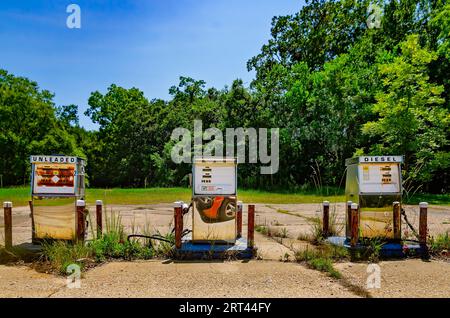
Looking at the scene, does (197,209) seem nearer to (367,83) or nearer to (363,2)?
(367,83)

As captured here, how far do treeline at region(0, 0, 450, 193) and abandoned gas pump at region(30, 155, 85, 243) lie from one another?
721 inches

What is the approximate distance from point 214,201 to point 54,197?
9.94 ft

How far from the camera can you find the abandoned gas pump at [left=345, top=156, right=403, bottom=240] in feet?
27.1

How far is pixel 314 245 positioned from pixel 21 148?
42.5 m

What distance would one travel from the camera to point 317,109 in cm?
3338

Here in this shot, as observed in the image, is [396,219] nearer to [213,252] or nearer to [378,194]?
[378,194]

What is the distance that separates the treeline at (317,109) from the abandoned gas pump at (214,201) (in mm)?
16498

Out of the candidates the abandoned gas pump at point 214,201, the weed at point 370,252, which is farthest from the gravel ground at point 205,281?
the weed at point 370,252

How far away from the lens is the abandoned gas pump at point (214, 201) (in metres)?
8.19

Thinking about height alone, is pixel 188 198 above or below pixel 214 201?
below

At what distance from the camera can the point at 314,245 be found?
9.16 metres

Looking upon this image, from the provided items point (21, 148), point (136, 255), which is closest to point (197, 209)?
point (136, 255)

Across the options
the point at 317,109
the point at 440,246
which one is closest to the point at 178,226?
the point at 440,246

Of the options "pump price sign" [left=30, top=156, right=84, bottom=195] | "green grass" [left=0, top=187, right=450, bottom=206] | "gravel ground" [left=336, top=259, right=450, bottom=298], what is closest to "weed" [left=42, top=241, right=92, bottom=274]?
"pump price sign" [left=30, top=156, right=84, bottom=195]
